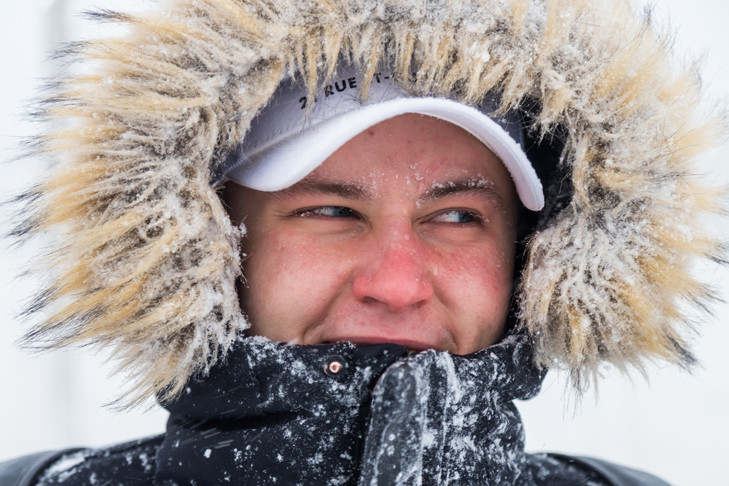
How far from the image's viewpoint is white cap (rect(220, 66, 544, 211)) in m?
0.98

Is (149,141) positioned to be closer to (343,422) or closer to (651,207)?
(343,422)

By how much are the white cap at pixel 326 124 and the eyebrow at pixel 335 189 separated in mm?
67

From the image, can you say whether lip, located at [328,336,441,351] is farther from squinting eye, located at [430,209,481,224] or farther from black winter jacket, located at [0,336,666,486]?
squinting eye, located at [430,209,481,224]

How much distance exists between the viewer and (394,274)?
1031 millimetres

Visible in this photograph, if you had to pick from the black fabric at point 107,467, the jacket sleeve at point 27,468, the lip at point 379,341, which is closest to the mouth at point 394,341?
the lip at point 379,341

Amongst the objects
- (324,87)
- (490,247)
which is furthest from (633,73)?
(324,87)

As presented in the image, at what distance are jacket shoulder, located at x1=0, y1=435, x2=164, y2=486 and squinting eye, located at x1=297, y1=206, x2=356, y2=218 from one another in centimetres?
60

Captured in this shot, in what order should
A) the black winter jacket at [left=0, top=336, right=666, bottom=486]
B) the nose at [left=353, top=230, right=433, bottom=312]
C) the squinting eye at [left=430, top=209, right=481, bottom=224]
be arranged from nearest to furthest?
the black winter jacket at [left=0, top=336, right=666, bottom=486] → the nose at [left=353, top=230, right=433, bottom=312] → the squinting eye at [left=430, top=209, right=481, bottom=224]

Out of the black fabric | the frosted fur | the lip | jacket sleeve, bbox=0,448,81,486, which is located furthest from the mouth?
jacket sleeve, bbox=0,448,81,486

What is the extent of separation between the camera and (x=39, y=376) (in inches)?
135

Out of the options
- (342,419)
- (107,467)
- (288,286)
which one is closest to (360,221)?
(288,286)

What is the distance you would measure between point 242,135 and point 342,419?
45cm

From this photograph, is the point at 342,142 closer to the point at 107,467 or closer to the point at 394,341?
the point at 394,341

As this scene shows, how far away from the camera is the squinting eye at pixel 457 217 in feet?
3.76
